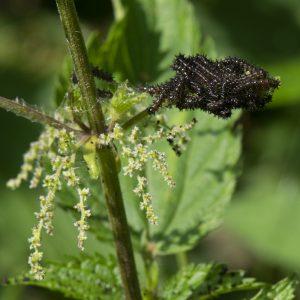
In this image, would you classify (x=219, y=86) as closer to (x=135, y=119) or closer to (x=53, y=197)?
(x=135, y=119)

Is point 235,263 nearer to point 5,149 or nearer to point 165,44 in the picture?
point 5,149

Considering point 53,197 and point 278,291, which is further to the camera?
point 278,291

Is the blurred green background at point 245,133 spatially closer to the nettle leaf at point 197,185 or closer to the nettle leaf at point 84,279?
the nettle leaf at point 197,185

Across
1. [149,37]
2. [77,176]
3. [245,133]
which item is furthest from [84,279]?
[245,133]

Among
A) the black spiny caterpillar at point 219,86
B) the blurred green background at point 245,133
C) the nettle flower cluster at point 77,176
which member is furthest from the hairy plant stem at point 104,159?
the blurred green background at point 245,133

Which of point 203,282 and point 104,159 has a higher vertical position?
point 104,159

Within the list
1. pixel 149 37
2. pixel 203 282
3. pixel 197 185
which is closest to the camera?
pixel 203 282

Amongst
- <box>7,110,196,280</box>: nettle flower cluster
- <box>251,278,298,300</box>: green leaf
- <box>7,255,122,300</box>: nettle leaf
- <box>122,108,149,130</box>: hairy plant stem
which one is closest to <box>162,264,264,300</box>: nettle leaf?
<box>251,278,298,300</box>: green leaf
